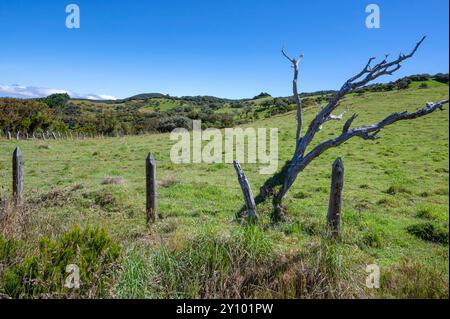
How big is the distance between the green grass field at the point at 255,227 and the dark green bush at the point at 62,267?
25 centimetres

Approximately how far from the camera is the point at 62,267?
14.9 ft

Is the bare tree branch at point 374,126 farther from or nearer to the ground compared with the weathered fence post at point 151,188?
farther from the ground

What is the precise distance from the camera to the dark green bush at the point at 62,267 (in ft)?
14.2

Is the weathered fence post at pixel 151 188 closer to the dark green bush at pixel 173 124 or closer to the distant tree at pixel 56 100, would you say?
the dark green bush at pixel 173 124

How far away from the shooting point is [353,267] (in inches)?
190

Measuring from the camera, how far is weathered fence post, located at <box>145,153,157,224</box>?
7.94m

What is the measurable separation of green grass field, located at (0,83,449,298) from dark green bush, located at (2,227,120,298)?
251 millimetres

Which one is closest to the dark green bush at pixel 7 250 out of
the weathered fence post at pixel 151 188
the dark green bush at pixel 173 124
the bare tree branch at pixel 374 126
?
the weathered fence post at pixel 151 188

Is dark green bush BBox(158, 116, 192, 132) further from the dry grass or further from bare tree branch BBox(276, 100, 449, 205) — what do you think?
bare tree branch BBox(276, 100, 449, 205)

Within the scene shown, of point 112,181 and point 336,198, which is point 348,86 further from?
point 112,181

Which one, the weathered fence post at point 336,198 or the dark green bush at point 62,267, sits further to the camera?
the weathered fence post at point 336,198

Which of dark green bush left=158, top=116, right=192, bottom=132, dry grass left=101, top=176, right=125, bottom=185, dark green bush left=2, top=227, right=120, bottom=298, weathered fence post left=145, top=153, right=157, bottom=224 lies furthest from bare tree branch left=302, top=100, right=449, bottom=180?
dark green bush left=158, top=116, right=192, bottom=132

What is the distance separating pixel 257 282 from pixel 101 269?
222cm

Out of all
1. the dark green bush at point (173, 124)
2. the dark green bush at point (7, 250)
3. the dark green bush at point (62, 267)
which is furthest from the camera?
the dark green bush at point (173, 124)
